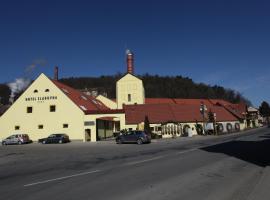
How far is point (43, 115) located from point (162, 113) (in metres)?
19.7


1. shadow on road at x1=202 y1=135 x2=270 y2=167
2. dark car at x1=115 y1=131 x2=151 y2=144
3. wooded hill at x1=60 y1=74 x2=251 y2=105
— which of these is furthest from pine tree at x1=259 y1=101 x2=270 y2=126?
shadow on road at x1=202 y1=135 x2=270 y2=167

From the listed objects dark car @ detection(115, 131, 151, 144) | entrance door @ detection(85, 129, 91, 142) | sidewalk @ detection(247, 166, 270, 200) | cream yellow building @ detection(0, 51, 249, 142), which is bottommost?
sidewalk @ detection(247, 166, 270, 200)

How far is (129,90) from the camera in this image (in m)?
80.8

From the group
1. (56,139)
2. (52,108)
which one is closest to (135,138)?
(56,139)

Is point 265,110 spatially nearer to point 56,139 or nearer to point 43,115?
point 43,115

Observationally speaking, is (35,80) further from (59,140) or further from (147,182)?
(147,182)

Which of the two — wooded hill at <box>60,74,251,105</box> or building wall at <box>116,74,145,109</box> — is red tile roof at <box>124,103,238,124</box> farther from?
wooded hill at <box>60,74,251,105</box>

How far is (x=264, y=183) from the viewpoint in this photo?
1079 cm

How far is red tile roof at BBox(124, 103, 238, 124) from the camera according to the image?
61484 millimetres

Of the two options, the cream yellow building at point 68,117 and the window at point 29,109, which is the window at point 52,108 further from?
the window at point 29,109

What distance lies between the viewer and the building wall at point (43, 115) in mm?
55656

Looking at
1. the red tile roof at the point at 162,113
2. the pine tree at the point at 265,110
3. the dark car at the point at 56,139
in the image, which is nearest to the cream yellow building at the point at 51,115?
the dark car at the point at 56,139

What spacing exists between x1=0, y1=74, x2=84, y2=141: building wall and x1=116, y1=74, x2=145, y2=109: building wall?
2500cm

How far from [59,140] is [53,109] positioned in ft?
23.5
